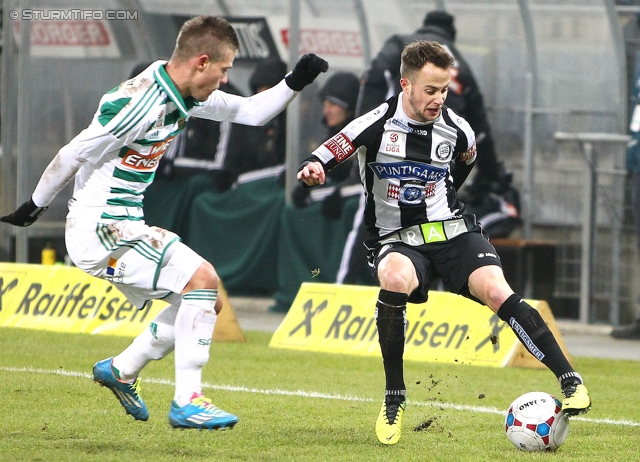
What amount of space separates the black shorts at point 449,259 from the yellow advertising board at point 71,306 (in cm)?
438

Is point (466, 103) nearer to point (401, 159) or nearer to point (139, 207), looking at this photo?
point (401, 159)

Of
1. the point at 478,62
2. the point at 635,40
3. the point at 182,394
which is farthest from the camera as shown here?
the point at 478,62

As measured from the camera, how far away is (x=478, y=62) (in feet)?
45.1

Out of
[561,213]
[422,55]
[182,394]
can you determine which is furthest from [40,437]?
[561,213]

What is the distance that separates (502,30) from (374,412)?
23.8 feet

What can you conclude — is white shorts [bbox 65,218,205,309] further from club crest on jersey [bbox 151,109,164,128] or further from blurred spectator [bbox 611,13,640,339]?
blurred spectator [bbox 611,13,640,339]

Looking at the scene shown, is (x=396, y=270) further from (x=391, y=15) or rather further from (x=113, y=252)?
(x=391, y=15)

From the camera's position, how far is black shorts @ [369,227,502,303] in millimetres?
6516

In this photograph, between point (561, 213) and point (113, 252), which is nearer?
point (113, 252)

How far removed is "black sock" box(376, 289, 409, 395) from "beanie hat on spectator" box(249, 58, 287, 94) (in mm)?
8585

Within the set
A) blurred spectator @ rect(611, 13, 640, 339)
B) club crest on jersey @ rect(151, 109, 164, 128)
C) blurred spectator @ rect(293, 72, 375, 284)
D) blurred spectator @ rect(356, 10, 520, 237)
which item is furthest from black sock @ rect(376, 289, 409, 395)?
blurred spectator @ rect(293, 72, 375, 284)

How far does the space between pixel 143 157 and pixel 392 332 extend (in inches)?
61.6

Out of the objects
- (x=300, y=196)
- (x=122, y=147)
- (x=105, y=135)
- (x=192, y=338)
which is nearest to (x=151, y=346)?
(x=192, y=338)

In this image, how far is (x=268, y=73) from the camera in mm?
14766
